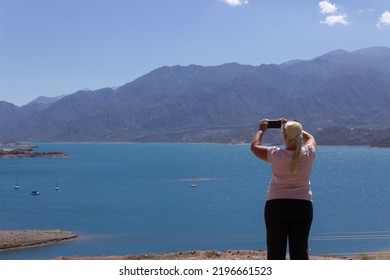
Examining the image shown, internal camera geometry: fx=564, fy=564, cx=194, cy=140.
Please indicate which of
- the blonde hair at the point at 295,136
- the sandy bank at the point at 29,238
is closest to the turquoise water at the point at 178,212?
the sandy bank at the point at 29,238

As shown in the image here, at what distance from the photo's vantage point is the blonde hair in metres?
3.39

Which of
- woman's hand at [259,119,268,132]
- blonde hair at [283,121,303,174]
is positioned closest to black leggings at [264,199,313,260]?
blonde hair at [283,121,303,174]

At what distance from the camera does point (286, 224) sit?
3.46 metres

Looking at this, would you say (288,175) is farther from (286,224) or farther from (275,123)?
(275,123)

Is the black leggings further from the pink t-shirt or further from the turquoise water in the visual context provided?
the turquoise water

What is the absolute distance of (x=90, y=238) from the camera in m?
36.7

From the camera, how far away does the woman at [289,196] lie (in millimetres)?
3428

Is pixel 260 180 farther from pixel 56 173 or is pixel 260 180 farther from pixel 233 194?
pixel 56 173

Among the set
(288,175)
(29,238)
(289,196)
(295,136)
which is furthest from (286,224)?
(29,238)

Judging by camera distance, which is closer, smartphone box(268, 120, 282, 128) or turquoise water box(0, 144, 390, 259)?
smartphone box(268, 120, 282, 128)

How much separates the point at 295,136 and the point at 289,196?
37cm

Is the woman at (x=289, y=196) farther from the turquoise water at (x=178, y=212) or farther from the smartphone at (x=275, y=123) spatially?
the turquoise water at (x=178, y=212)

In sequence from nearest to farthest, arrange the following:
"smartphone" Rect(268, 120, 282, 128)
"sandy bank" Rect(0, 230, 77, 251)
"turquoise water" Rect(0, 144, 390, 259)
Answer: "smartphone" Rect(268, 120, 282, 128)
"sandy bank" Rect(0, 230, 77, 251)
"turquoise water" Rect(0, 144, 390, 259)

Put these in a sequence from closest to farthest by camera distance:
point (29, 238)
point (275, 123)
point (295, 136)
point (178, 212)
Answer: point (295, 136) < point (275, 123) < point (29, 238) < point (178, 212)
